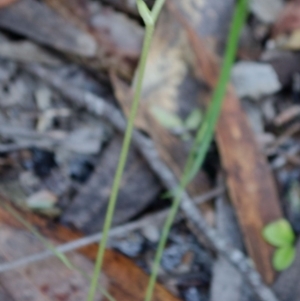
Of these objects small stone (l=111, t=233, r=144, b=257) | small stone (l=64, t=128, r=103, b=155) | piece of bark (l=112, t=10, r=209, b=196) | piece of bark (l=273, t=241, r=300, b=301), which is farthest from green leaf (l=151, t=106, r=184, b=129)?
piece of bark (l=273, t=241, r=300, b=301)

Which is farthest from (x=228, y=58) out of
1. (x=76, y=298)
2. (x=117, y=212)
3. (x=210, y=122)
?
(x=76, y=298)

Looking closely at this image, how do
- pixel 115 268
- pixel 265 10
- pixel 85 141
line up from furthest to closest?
pixel 265 10, pixel 85 141, pixel 115 268

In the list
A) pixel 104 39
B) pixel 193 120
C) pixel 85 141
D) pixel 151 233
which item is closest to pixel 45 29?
pixel 104 39

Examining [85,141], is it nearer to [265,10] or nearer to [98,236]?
[98,236]

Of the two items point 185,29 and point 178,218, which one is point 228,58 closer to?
point 185,29

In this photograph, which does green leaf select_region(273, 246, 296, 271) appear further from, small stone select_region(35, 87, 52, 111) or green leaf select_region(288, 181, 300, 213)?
small stone select_region(35, 87, 52, 111)

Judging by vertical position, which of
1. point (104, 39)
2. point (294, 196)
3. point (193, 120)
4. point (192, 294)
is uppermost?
point (104, 39)

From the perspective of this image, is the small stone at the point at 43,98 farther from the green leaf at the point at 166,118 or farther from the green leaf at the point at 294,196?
the green leaf at the point at 294,196
